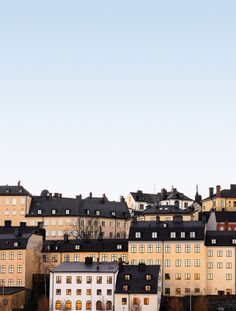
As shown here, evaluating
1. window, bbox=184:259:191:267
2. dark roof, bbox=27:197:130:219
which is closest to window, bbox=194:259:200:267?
window, bbox=184:259:191:267

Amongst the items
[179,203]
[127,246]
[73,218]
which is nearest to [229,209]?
[179,203]

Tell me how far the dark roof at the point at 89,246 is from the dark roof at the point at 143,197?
56612 millimetres

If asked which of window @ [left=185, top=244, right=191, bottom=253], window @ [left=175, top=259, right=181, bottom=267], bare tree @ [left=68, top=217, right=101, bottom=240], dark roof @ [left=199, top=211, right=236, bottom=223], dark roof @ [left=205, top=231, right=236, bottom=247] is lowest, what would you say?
window @ [left=175, top=259, right=181, bottom=267]

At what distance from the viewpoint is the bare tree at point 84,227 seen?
5935 inches

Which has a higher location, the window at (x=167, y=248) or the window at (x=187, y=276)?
the window at (x=167, y=248)

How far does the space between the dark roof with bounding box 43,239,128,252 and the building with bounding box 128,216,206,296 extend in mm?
4241

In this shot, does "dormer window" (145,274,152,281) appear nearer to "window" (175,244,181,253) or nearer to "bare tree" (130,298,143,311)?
"bare tree" (130,298,143,311)

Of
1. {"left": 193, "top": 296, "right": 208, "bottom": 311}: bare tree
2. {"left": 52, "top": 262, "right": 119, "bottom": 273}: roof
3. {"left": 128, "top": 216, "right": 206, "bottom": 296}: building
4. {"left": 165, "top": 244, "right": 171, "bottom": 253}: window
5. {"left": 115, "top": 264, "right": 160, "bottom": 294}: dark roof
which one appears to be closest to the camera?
{"left": 193, "top": 296, "right": 208, "bottom": 311}: bare tree

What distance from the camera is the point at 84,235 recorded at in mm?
144250

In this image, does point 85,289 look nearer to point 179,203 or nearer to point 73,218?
point 73,218

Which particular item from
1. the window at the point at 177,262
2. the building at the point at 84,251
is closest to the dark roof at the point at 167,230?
the window at the point at 177,262

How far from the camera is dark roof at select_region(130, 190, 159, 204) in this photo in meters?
182

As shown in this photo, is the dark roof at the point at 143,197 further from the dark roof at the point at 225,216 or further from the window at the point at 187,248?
the window at the point at 187,248

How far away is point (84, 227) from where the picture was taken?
154 meters
